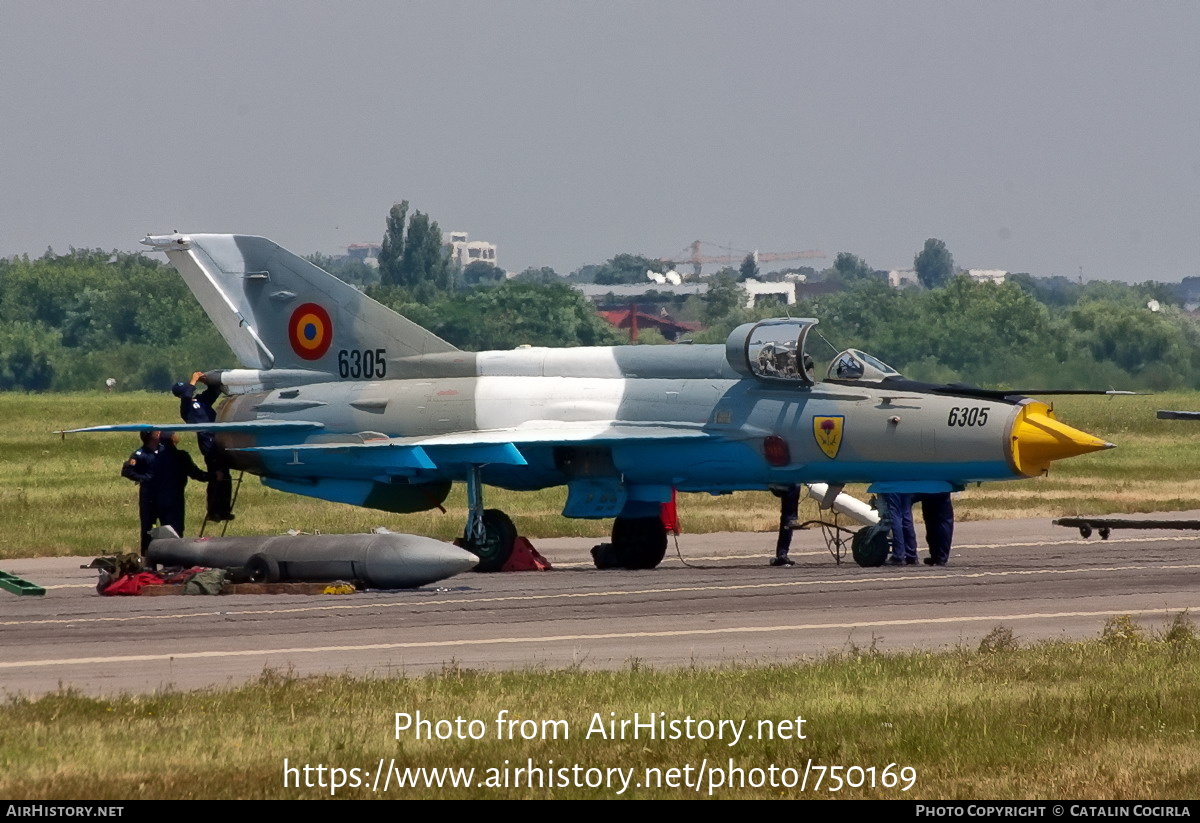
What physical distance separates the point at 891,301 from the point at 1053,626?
65249mm

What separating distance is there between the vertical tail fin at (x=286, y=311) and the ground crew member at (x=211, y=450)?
2.93 feet

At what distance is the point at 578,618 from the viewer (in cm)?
1756

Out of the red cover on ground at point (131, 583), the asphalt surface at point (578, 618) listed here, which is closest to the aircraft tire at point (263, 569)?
the asphalt surface at point (578, 618)

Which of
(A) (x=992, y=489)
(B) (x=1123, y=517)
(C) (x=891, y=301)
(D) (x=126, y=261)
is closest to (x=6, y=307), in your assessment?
Result: (D) (x=126, y=261)

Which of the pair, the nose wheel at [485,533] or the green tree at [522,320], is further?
the green tree at [522,320]

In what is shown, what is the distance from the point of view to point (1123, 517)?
31.4m

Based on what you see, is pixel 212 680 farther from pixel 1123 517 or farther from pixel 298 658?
pixel 1123 517

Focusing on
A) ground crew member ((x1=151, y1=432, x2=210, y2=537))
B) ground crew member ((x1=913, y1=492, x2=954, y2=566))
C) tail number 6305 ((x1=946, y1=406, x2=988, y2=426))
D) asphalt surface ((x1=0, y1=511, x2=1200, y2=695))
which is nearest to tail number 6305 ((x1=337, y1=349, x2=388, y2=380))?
ground crew member ((x1=151, y1=432, x2=210, y2=537))

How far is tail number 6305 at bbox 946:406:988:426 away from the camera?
21.7 metres

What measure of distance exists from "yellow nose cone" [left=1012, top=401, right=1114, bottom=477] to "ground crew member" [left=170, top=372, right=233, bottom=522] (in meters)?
10.2

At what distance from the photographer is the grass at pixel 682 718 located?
964 centimetres

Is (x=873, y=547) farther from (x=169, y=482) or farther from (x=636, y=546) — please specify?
(x=169, y=482)

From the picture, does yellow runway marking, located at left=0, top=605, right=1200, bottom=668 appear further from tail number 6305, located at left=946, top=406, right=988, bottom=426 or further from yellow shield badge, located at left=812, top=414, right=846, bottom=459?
yellow shield badge, located at left=812, top=414, right=846, bottom=459

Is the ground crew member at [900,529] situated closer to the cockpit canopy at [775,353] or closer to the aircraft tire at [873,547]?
the aircraft tire at [873,547]
